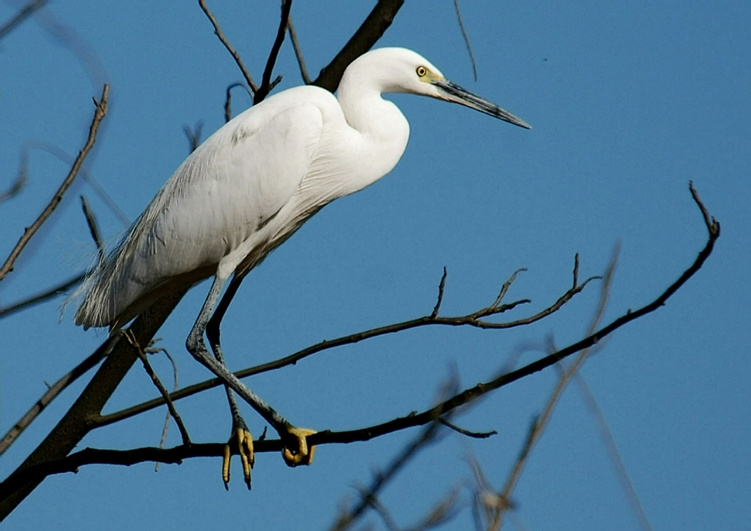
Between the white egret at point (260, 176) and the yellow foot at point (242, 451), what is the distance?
560 millimetres

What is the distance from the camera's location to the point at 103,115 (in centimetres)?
314

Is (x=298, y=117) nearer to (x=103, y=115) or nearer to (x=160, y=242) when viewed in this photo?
(x=160, y=242)

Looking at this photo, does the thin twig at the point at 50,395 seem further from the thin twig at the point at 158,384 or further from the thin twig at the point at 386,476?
the thin twig at the point at 386,476

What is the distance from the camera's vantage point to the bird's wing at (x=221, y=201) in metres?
4.56

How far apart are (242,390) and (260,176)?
1.03 meters

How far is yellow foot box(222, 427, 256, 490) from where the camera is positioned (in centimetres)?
379

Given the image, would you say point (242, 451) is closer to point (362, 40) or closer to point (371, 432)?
point (371, 432)

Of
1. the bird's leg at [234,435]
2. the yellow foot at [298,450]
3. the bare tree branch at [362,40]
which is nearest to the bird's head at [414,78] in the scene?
the bare tree branch at [362,40]

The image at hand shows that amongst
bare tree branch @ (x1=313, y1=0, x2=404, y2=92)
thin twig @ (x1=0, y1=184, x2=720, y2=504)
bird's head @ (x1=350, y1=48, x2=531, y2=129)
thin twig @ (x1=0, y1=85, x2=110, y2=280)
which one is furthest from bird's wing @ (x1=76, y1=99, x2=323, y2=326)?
thin twig @ (x1=0, y1=85, x2=110, y2=280)

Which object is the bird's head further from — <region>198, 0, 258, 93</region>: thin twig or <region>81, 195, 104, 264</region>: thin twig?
<region>81, 195, 104, 264</region>: thin twig

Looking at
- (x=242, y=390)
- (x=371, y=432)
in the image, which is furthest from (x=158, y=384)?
(x=242, y=390)

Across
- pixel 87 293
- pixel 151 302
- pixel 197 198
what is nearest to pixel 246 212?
pixel 197 198

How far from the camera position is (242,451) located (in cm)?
384

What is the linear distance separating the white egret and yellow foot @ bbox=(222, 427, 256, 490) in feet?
1.84
